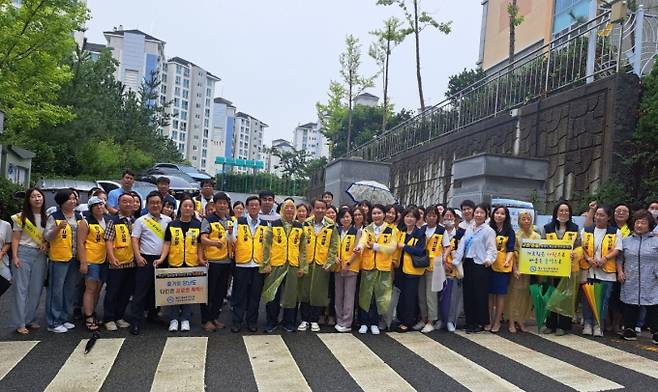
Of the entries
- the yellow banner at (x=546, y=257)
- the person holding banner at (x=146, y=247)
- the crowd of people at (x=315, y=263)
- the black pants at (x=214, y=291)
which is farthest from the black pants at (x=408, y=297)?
the person holding banner at (x=146, y=247)

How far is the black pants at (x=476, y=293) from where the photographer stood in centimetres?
725

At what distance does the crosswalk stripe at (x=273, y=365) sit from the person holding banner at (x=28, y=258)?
2.49 metres

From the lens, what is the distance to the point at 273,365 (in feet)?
18.0

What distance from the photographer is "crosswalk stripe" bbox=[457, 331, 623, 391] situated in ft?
16.9

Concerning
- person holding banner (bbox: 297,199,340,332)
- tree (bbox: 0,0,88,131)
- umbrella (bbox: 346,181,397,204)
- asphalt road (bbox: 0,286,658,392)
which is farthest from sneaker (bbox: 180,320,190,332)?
tree (bbox: 0,0,88,131)

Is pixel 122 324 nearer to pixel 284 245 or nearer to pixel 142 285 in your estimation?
pixel 142 285

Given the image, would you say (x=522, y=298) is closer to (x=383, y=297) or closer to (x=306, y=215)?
(x=383, y=297)

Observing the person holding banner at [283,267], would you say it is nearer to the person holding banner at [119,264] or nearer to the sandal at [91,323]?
the person holding banner at [119,264]

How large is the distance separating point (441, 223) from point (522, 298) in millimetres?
1457

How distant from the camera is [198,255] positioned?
22.3 ft

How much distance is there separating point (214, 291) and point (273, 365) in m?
1.74

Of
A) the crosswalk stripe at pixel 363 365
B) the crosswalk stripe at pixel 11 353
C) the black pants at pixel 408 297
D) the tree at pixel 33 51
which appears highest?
the tree at pixel 33 51

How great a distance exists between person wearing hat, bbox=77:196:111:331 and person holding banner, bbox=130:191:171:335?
1.24 feet

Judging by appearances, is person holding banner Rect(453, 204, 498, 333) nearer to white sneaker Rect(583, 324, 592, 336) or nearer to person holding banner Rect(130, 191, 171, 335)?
white sneaker Rect(583, 324, 592, 336)
